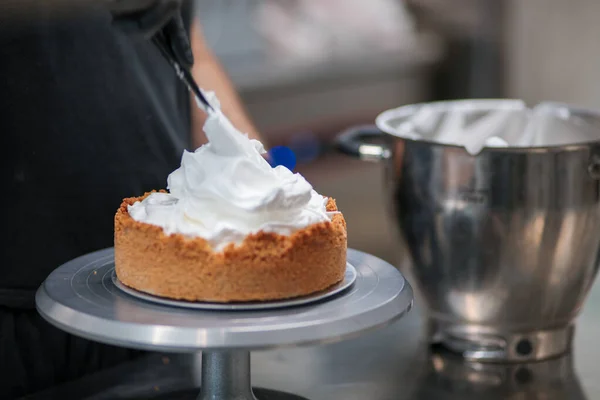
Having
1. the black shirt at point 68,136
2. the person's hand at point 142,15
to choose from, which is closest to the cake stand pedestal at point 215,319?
the black shirt at point 68,136

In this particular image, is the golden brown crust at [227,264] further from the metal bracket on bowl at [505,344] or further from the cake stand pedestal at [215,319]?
the metal bracket on bowl at [505,344]

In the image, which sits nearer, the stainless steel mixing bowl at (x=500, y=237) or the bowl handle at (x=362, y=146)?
the stainless steel mixing bowl at (x=500, y=237)

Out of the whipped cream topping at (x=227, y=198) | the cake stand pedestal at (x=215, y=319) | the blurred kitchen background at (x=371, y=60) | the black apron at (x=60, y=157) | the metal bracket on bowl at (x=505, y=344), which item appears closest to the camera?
the cake stand pedestal at (x=215, y=319)

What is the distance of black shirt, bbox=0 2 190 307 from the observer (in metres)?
1.20

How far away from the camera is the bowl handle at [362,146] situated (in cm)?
140

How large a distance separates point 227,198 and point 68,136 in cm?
37

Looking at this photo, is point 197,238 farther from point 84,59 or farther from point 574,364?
point 574,364

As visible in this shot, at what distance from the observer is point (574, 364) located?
4.39 feet

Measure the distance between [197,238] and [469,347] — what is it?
0.57 meters

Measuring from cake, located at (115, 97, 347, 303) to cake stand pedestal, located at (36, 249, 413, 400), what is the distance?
0.08 ft

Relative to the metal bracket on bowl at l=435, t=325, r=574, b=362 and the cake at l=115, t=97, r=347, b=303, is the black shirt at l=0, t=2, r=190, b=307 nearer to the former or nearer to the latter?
the cake at l=115, t=97, r=347, b=303

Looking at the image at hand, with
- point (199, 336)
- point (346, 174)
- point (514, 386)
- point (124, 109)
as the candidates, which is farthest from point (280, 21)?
point (199, 336)

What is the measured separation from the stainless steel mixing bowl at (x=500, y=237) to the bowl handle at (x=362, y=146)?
0.04ft

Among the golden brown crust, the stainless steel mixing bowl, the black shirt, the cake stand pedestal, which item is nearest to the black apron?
the black shirt
